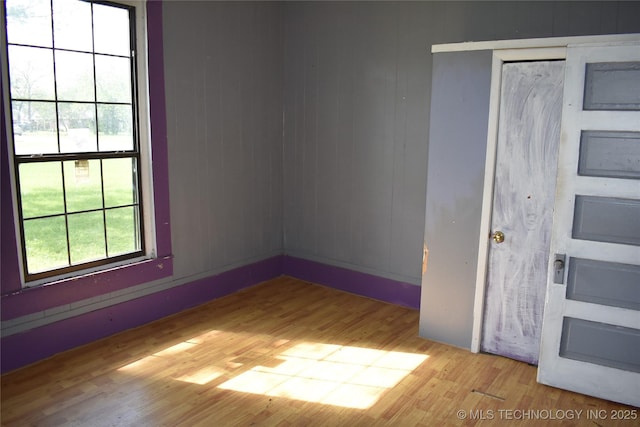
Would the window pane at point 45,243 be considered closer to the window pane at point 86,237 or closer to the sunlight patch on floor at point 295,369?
the window pane at point 86,237

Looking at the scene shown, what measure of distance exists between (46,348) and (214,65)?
266 centimetres

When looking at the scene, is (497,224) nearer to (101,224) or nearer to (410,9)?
(410,9)

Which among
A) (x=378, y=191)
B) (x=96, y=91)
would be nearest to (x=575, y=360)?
(x=378, y=191)

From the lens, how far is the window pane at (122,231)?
405 centimetres

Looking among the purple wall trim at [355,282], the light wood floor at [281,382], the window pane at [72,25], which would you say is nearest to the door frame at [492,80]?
the light wood floor at [281,382]

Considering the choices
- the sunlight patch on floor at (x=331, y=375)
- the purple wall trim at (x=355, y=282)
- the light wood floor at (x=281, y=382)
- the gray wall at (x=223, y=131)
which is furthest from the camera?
the purple wall trim at (x=355, y=282)

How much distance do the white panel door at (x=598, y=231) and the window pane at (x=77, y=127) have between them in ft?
10.6

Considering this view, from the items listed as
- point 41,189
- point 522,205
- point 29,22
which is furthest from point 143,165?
point 522,205

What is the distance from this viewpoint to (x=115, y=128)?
400 cm

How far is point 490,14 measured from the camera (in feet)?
13.5

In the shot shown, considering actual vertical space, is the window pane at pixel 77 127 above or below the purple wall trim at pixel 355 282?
above

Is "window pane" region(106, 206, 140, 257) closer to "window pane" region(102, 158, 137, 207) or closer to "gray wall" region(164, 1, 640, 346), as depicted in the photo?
"window pane" region(102, 158, 137, 207)

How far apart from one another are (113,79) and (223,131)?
113 centimetres

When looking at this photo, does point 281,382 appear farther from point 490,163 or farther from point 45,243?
point 490,163
